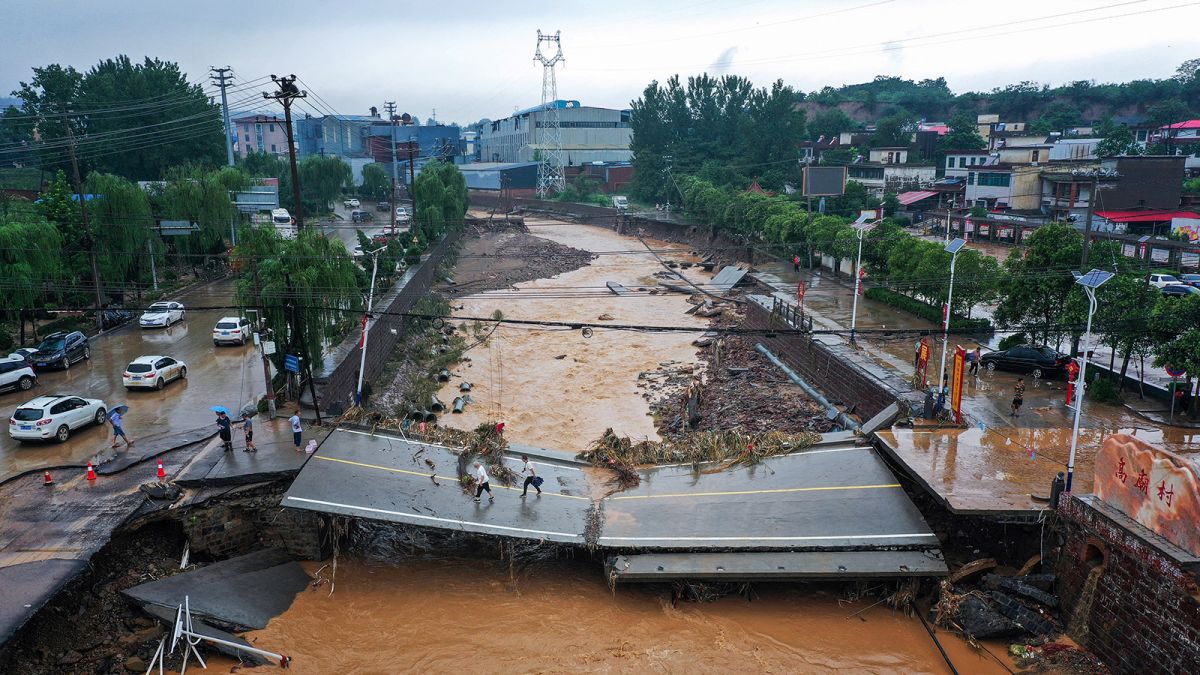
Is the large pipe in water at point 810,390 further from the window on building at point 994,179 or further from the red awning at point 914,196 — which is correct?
the red awning at point 914,196

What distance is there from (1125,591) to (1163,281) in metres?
30.8

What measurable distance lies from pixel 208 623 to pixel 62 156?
62.8 meters

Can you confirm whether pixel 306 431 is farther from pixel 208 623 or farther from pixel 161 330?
pixel 161 330

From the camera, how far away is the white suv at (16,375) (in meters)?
24.2

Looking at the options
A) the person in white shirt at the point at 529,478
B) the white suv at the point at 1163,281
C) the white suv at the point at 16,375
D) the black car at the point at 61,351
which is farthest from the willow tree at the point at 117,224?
the white suv at the point at 1163,281

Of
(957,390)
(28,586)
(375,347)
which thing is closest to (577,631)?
(28,586)

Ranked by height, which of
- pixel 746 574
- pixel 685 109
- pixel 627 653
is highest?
pixel 685 109

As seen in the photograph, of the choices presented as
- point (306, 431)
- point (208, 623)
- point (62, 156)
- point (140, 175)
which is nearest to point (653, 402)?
point (306, 431)

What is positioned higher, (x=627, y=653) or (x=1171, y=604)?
(x=1171, y=604)

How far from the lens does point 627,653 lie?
13156mm

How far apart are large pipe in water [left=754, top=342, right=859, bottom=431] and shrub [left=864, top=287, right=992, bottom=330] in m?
6.48

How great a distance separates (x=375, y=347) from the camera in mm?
28281

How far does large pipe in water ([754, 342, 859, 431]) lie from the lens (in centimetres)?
2191

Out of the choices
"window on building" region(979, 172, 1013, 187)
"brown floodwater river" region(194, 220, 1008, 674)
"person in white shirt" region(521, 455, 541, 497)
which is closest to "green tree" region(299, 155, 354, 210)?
"window on building" region(979, 172, 1013, 187)
